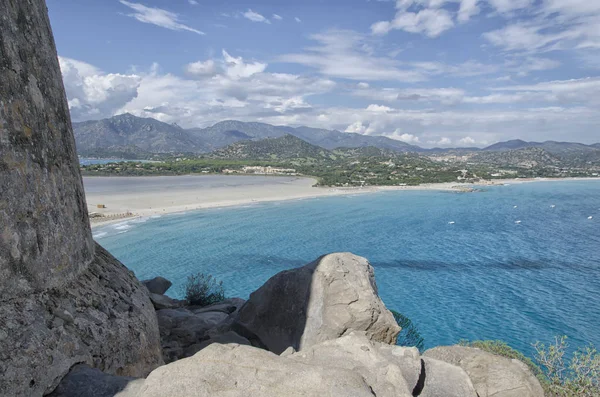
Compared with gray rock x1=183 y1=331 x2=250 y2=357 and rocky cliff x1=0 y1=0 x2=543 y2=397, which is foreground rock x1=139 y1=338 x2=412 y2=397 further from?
gray rock x1=183 y1=331 x2=250 y2=357

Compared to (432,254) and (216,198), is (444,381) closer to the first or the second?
(432,254)

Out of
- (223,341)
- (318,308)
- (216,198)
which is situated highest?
(318,308)

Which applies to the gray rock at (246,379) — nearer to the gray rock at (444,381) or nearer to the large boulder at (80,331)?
the large boulder at (80,331)

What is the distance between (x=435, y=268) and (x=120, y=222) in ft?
162

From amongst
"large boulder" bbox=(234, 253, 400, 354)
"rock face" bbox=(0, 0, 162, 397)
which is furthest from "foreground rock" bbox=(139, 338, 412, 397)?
"large boulder" bbox=(234, 253, 400, 354)

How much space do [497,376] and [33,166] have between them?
10.6m

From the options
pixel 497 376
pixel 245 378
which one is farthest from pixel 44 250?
pixel 497 376

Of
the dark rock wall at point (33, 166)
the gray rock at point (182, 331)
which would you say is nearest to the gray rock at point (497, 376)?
the gray rock at point (182, 331)

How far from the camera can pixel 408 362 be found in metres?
8.30

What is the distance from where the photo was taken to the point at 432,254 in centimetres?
4678

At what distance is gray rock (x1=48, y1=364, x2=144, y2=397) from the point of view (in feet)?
17.6

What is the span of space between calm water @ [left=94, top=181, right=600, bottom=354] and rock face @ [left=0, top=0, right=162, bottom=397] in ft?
70.2

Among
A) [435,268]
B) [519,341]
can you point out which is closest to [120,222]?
[435,268]

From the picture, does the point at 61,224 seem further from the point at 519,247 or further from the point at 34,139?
the point at 519,247
